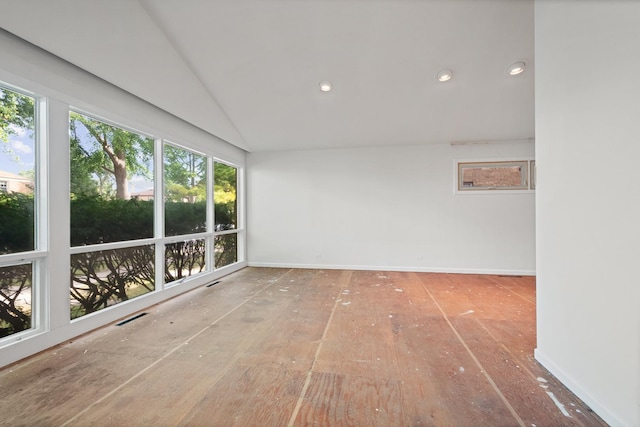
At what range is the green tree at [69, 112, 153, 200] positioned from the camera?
2.54 metres

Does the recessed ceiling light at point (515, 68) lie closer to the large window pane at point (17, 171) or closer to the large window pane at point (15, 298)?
the large window pane at point (17, 171)

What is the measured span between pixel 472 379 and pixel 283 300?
229 centimetres

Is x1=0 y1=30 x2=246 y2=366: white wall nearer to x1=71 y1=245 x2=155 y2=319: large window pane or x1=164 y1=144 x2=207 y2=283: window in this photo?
x1=71 y1=245 x2=155 y2=319: large window pane

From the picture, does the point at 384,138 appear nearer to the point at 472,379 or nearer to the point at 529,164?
the point at 529,164

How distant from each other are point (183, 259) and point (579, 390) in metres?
4.48

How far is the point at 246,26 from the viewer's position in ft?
8.93

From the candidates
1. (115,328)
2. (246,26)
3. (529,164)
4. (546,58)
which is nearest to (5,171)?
(115,328)

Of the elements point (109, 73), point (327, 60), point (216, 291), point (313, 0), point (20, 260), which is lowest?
point (216, 291)

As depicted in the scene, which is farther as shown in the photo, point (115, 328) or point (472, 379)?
point (115, 328)

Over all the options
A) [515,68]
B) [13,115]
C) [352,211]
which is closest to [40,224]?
[13,115]

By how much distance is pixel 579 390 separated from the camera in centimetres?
154

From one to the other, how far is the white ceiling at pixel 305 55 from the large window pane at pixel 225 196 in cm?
110

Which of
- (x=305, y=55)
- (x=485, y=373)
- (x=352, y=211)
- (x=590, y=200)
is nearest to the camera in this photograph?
(x=590, y=200)

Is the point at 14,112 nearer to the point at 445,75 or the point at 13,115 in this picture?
the point at 13,115
